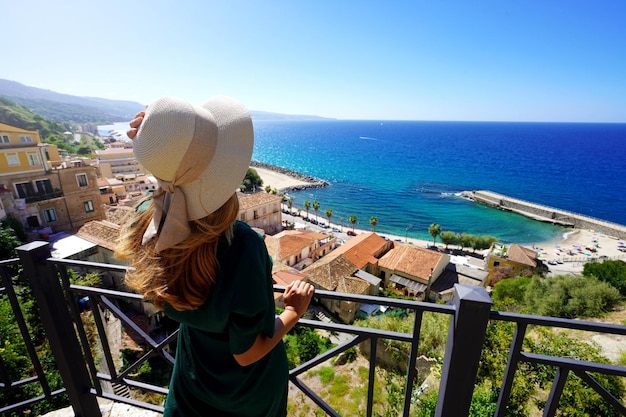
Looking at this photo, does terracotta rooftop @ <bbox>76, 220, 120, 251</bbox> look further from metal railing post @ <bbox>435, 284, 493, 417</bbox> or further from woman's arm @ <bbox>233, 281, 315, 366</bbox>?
metal railing post @ <bbox>435, 284, 493, 417</bbox>

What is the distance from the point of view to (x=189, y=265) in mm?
1097

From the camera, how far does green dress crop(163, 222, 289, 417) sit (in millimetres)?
1097

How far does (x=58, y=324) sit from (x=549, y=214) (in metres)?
56.8

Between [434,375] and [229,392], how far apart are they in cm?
767

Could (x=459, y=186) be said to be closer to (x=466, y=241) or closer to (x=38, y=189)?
(x=466, y=241)

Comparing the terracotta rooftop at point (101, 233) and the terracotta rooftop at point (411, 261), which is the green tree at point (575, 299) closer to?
the terracotta rooftop at point (411, 261)

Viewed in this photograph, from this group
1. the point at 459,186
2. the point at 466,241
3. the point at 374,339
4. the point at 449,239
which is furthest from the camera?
the point at 459,186

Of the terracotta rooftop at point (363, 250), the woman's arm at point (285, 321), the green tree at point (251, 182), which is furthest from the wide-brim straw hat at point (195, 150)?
the green tree at point (251, 182)

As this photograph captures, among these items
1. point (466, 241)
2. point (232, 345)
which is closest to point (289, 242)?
point (466, 241)

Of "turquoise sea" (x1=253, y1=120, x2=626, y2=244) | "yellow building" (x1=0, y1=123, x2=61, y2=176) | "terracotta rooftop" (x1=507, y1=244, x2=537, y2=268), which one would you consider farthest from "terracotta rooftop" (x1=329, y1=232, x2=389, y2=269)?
"yellow building" (x1=0, y1=123, x2=61, y2=176)

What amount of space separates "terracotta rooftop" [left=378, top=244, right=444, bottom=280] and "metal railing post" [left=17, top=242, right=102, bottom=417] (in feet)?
77.3

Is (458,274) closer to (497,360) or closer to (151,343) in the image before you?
(497,360)

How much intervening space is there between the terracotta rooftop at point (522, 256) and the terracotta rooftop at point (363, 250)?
10774mm

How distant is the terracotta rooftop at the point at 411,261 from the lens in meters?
23.9
